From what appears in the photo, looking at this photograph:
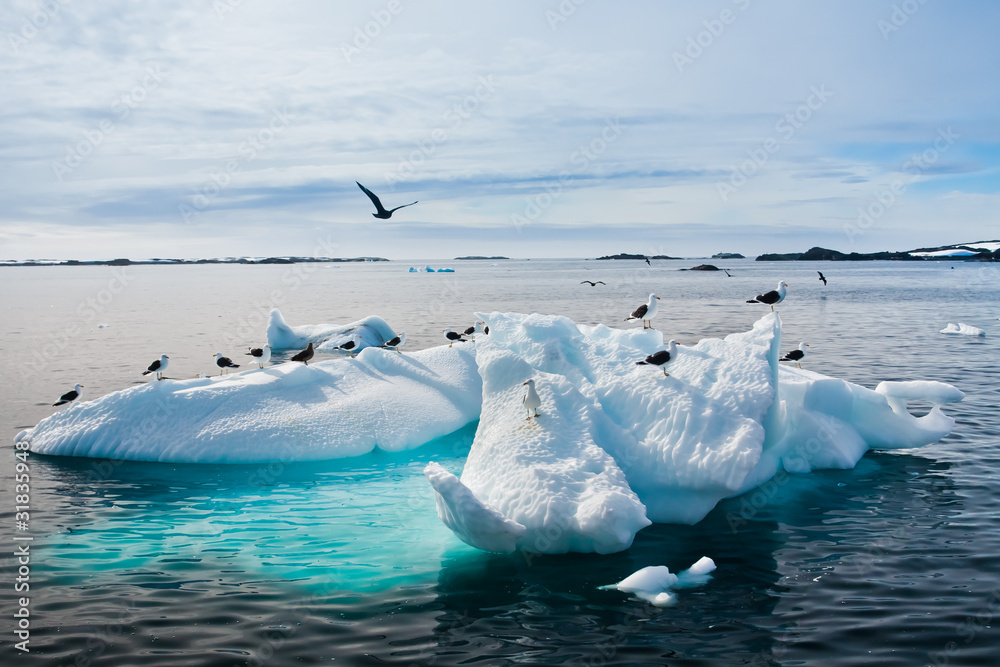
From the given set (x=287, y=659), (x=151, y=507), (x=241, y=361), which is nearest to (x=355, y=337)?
(x=241, y=361)

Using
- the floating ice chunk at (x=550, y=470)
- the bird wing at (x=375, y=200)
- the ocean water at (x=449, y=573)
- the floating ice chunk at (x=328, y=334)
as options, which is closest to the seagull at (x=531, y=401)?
the floating ice chunk at (x=550, y=470)

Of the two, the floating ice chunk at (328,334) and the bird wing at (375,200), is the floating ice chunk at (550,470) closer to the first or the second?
the bird wing at (375,200)

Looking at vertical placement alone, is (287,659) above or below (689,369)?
below

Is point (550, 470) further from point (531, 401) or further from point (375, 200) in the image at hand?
point (375, 200)

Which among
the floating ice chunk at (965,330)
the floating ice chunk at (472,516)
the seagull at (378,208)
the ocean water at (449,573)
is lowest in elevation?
the ocean water at (449,573)

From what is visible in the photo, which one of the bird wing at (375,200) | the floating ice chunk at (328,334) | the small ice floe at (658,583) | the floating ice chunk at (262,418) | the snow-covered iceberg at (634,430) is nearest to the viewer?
the small ice floe at (658,583)

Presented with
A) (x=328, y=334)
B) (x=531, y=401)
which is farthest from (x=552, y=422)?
(x=328, y=334)

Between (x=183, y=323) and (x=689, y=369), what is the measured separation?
37.0 metres

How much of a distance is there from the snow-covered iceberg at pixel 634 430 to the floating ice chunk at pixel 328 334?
15285 millimetres

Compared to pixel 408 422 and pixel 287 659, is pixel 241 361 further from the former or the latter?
pixel 287 659

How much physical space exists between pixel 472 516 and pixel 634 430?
3.82 metres

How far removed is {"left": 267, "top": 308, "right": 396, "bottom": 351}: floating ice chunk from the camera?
28.6m

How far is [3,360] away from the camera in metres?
27.0

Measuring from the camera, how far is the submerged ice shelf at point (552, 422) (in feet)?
28.8
